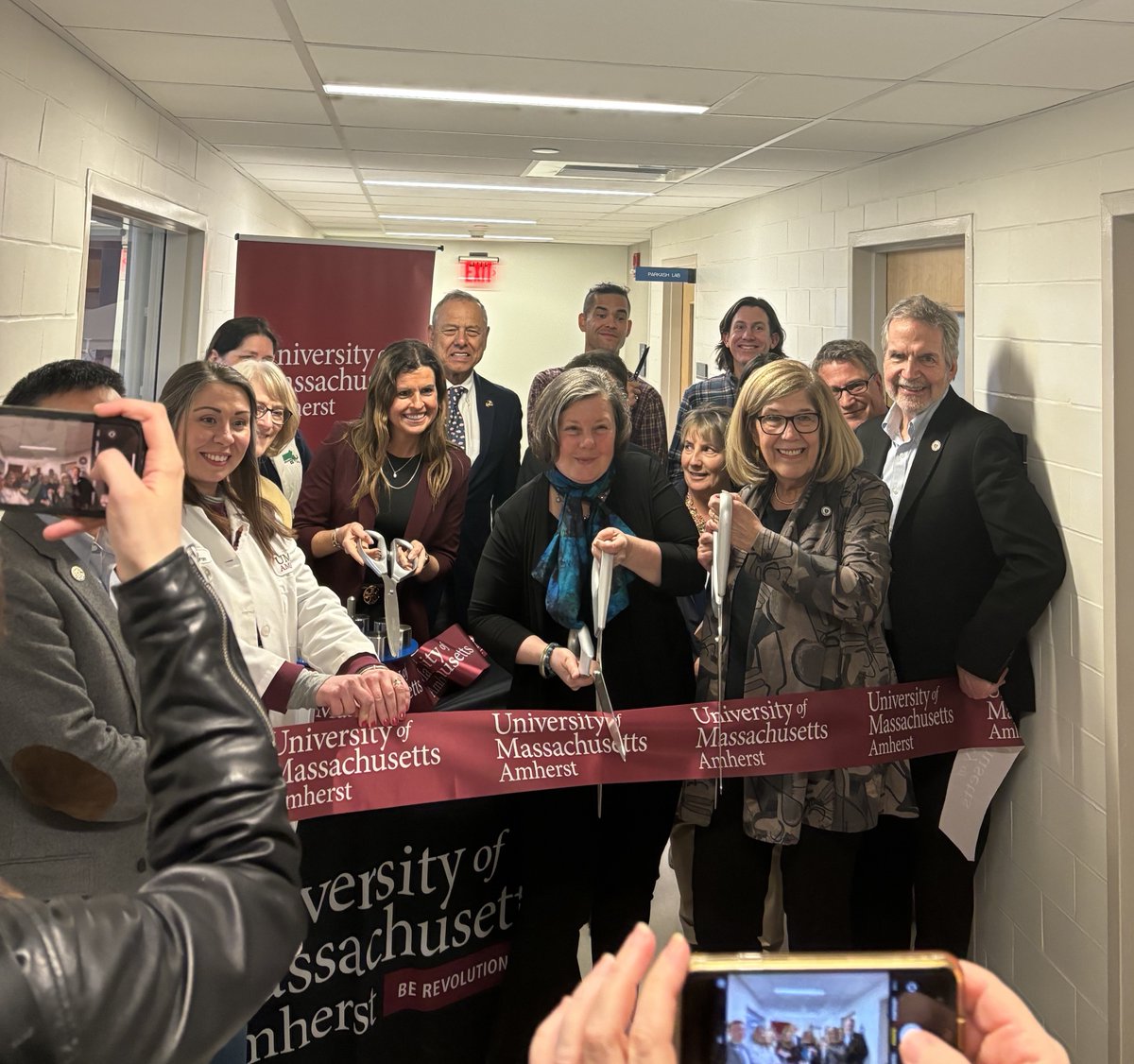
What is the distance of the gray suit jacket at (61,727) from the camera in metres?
1.64

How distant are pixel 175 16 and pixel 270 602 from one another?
152cm

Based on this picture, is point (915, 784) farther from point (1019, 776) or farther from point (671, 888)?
point (671, 888)

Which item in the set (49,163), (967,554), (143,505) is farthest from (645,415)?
(143,505)

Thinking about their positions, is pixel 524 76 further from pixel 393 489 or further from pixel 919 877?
pixel 919 877

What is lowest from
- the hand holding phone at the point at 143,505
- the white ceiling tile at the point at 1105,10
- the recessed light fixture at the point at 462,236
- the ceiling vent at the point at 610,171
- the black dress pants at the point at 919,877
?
the black dress pants at the point at 919,877

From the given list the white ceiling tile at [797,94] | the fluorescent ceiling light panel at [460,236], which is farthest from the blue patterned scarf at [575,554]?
the fluorescent ceiling light panel at [460,236]

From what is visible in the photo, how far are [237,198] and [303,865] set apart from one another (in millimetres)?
4407

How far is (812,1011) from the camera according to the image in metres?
→ 0.59

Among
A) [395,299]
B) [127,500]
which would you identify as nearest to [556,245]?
[395,299]

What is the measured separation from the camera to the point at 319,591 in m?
2.49

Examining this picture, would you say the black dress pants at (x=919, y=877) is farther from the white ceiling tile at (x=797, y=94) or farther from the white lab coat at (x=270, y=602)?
the white ceiling tile at (x=797, y=94)

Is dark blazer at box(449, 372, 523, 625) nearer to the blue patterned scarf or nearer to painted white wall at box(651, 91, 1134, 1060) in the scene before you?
the blue patterned scarf

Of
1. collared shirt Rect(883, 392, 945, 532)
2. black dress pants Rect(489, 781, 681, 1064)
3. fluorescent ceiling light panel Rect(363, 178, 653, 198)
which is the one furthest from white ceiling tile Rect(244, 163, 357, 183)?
black dress pants Rect(489, 781, 681, 1064)

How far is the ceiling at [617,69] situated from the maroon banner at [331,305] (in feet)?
1.68
